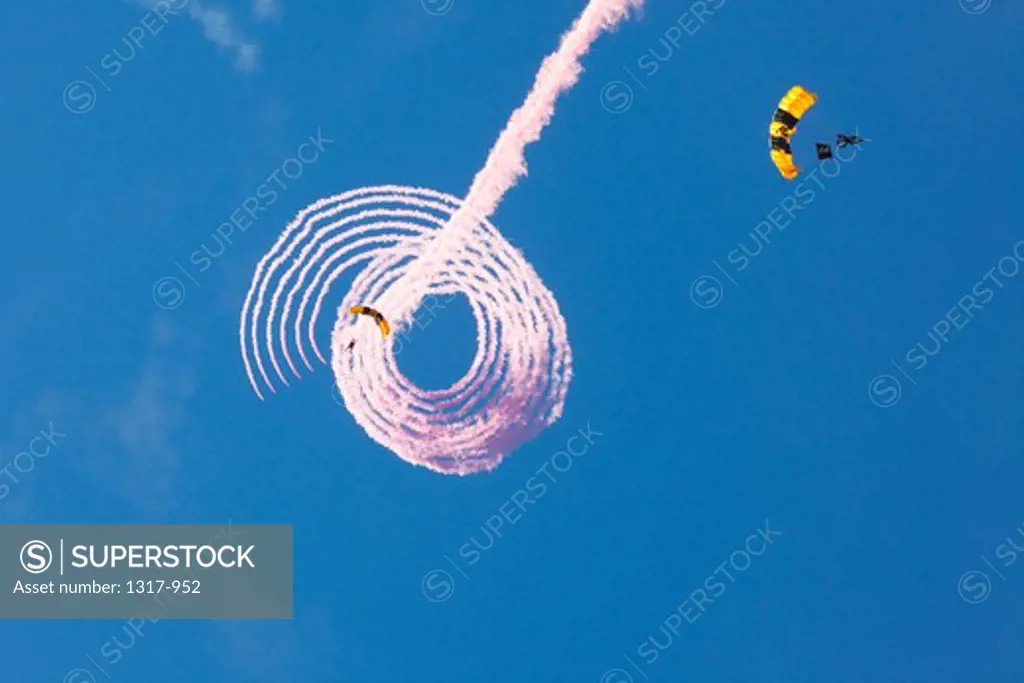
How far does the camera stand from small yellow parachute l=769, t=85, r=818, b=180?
29906mm

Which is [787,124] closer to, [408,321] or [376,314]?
[408,321]

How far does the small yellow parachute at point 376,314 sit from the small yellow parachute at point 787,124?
468 inches

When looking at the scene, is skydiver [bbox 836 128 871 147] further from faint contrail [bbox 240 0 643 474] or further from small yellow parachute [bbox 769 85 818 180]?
faint contrail [bbox 240 0 643 474]

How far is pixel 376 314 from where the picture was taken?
29.8 meters

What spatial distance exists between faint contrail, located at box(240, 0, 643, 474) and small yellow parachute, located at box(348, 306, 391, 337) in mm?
295

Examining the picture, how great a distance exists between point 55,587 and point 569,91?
20.9 meters

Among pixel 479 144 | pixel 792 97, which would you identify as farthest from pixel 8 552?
pixel 792 97

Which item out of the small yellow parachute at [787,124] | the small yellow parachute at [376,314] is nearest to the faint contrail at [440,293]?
the small yellow parachute at [376,314]

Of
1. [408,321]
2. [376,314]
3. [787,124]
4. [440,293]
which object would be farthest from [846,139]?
[376,314]

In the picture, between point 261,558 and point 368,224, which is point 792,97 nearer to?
point 368,224

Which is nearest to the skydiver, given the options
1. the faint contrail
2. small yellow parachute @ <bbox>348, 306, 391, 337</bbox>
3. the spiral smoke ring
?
the faint contrail

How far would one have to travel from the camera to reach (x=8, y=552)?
3172cm

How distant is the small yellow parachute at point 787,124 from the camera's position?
2991 cm

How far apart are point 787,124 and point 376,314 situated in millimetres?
12534
